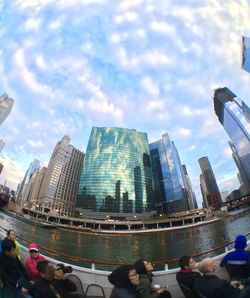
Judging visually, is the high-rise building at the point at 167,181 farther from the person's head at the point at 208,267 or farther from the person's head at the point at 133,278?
the person's head at the point at 208,267

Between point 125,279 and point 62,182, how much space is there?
5582 inches

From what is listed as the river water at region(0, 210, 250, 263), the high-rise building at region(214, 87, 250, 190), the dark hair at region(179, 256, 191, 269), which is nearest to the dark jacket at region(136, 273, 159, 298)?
the dark hair at region(179, 256, 191, 269)

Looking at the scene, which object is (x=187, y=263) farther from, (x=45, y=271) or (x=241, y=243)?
(x=45, y=271)

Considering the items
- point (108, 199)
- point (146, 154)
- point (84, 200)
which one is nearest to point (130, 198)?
point (108, 199)

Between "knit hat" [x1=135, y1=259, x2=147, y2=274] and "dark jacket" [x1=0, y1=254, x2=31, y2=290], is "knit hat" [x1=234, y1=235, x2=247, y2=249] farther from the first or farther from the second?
"dark jacket" [x1=0, y1=254, x2=31, y2=290]

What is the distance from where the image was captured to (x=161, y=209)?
14500cm

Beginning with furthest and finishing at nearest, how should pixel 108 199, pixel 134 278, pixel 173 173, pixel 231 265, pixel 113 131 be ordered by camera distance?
pixel 173 173
pixel 113 131
pixel 108 199
pixel 231 265
pixel 134 278

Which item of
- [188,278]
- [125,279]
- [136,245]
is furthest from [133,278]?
[136,245]

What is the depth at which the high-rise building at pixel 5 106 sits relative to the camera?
172050mm

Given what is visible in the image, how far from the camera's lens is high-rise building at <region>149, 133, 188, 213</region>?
140 m

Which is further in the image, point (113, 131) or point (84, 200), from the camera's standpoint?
point (113, 131)

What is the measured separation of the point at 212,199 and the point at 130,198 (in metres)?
78.8

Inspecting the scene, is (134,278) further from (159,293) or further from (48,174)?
(48,174)

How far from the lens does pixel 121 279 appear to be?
334cm
